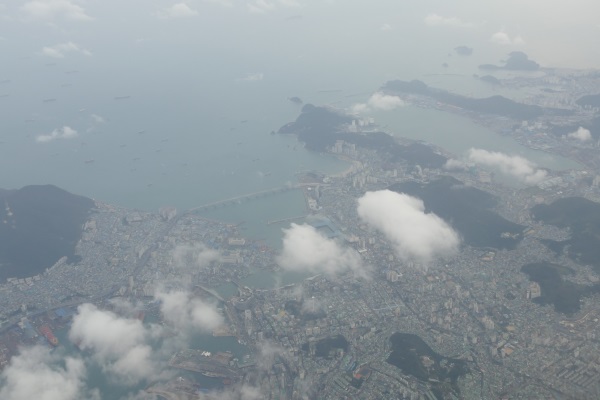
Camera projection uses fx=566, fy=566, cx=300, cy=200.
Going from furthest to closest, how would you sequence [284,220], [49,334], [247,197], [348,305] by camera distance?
1. [247,197]
2. [284,220]
3. [348,305]
4. [49,334]

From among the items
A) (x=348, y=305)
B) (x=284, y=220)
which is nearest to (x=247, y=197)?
(x=284, y=220)

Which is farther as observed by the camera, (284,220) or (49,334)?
(284,220)

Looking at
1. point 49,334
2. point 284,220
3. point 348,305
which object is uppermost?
point 348,305

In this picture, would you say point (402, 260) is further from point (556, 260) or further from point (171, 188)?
point (171, 188)

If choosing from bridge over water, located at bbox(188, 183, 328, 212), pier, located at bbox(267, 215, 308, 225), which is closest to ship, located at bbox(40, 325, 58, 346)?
bridge over water, located at bbox(188, 183, 328, 212)

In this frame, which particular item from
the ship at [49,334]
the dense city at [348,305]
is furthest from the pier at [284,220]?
the ship at [49,334]

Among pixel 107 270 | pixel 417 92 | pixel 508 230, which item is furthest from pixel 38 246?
pixel 417 92

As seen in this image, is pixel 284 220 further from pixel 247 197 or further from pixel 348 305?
pixel 348 305

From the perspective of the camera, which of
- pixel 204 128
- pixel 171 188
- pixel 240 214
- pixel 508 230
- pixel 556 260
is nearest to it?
pixel 556 260

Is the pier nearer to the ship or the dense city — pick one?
the dense city
